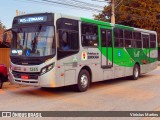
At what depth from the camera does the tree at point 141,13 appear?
125ft

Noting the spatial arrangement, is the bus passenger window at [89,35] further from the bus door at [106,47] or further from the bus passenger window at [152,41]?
the bus passenger window at [152,41]

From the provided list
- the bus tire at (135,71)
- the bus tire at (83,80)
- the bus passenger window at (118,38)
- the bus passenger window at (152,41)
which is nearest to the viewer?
the bus tire at (83,80)

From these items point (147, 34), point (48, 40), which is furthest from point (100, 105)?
point (147, 34)

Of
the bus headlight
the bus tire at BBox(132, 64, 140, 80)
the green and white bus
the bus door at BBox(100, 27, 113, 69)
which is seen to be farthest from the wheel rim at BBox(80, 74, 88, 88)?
the bus tire at BBox(132, 64, 140, 80)

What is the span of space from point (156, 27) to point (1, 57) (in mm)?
25409

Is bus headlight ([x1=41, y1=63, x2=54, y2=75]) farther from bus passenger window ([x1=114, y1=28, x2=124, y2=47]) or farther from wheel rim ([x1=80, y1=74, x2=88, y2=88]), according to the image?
bus passenger window ([x1=114, y1=28, x2=124, y2=47])

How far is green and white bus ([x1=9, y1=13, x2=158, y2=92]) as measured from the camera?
10.7 meters

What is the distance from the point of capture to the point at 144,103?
9805mm

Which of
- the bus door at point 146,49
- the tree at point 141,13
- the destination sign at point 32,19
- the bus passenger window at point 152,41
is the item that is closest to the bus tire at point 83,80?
the destination sign at point 32,19

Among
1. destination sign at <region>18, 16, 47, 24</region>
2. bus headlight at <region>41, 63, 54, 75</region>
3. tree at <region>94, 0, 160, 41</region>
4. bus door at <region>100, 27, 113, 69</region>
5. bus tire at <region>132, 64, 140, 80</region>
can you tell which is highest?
tree at <region>94, 0, 160, 41</region>

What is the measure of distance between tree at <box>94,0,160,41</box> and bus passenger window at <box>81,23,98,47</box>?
25.7 m

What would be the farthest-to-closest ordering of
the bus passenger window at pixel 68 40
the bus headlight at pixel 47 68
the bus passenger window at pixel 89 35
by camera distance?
the bus passenger window at pixel 89 35 → the bus passenger window at pixel 68 40 → the bus headlight at pixel 47 68

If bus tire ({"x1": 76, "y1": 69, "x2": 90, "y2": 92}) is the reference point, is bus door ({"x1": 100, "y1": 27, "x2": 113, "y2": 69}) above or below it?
above

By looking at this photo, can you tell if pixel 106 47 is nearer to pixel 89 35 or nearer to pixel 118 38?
pixel 118 38
